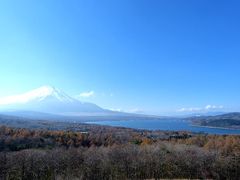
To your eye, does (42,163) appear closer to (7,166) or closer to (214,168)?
(7,166)

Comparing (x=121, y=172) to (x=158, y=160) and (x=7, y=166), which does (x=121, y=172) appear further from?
(x=7, y=166)

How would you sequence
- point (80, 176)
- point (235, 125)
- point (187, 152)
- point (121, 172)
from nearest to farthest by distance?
point (80, 176) < point (121, 172) < point (187, 152) < point (235, 125)

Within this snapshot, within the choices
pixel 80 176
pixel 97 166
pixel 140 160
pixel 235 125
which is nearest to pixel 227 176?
pixel 140 160

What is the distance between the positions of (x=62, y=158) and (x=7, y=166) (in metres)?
5.53

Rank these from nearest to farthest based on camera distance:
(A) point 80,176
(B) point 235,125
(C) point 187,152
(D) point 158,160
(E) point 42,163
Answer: (A) point 80,176 < (E) point 42,163 < (D) point 158,160 < (C) point 187,152 < (B) point 235,125

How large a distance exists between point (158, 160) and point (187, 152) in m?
4.88

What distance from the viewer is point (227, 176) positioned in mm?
35781

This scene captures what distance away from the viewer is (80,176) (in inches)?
1134

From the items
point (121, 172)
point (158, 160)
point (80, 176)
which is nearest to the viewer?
point (80, 176)

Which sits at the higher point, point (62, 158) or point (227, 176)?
point (62, 158)

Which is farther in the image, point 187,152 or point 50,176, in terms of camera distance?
point 187,152

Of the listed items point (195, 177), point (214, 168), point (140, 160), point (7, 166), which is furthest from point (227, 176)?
point (7, 166)

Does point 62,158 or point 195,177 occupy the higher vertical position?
point 62,158

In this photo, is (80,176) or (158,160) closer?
(80,176)
